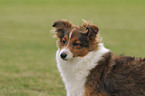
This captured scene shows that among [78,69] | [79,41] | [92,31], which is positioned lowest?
[78,69]

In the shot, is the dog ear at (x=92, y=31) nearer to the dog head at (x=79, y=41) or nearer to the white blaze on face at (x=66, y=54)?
the dog head at (x=79, y=41)

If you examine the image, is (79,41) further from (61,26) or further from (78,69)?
(61,26)

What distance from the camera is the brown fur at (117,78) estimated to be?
5.22 meters

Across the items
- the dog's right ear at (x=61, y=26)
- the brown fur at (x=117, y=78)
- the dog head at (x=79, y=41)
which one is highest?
the dog's right ear at (x=61, y=26)

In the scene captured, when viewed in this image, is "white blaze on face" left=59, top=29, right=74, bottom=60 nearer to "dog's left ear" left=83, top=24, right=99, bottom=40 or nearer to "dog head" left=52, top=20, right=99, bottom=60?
"dog head" left=52, top=20, right=99, bottom=60

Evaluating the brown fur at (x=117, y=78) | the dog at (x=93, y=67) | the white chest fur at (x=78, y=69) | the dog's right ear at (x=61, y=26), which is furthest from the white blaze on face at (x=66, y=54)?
the dog's right ear at (x=61, y=26)

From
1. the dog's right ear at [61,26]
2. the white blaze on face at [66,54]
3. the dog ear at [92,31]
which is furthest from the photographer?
the dog's right ear at [61,26]

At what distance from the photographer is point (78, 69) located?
230 inches

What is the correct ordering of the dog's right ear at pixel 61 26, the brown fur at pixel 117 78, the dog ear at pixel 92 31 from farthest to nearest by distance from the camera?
the dog's right ear at pixel 61 26, the dog ear at pixel 92 31, the brown fur at pixel 117 78

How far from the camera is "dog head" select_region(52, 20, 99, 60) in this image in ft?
18.8

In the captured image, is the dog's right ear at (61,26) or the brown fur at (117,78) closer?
the brown fur at (117,78)

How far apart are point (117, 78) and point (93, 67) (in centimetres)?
59

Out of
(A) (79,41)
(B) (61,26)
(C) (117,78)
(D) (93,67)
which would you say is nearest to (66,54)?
(A) (79,41)

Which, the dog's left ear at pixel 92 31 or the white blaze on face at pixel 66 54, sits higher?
the dog's left ear at pixel 92 31
